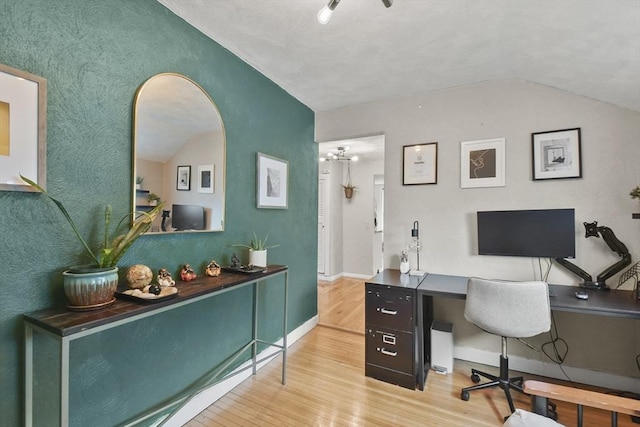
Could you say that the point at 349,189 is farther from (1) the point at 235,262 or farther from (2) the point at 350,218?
(1) the point at 235,262

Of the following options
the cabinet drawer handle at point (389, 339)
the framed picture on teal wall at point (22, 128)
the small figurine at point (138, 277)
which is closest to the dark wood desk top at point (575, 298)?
the cabinet drawer handle at point (389, 339)

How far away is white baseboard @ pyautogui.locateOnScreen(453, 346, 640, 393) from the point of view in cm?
216

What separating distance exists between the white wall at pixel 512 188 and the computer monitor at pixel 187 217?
192cm

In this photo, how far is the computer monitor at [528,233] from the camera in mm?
2252

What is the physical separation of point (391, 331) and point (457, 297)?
0.60m

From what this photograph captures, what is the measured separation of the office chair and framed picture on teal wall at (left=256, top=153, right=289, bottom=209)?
5.93 ft

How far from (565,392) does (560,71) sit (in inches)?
87.6

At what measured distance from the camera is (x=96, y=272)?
1.21 metres

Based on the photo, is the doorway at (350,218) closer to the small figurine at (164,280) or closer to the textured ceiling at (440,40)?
the textured ceiling at (440,40)

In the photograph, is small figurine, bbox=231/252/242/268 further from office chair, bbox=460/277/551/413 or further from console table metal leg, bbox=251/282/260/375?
office chair, bbox=460/277/551/413

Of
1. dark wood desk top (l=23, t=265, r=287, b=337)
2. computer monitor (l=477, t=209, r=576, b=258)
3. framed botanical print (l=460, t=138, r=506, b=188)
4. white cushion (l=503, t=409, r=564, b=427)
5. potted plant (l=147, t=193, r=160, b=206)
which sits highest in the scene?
framed botanical print (l=460, t=138, r=506, b=188)

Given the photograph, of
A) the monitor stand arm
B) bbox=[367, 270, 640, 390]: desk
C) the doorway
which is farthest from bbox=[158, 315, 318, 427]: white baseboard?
the doorway

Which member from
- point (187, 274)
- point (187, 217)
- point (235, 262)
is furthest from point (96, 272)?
point (235, 262)

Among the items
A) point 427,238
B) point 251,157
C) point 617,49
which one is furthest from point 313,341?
point 617,49
